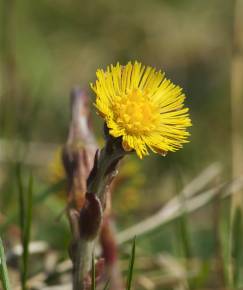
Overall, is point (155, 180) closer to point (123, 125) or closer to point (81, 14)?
point (81, 14)

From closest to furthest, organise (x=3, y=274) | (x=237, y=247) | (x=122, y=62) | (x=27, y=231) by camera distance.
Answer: (x=3, y=274) < (x=27, y=231) < (x=237, y=247) < (x=122, y=62)

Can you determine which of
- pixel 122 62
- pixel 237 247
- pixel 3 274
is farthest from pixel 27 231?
pixel 122 62

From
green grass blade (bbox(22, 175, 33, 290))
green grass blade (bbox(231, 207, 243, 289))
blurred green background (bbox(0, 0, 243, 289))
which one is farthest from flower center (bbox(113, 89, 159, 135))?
blurred green background (bbox(0, 0, 243, 289))

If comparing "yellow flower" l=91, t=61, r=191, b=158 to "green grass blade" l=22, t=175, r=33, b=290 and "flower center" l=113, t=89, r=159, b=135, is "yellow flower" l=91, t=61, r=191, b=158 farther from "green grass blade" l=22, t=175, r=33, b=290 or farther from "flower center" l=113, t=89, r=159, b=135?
"green grass blade" l=22, t=175, r=33, b=290

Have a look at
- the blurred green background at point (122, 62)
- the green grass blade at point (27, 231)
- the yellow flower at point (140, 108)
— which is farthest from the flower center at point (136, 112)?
the blurred green background at point (122, 62)

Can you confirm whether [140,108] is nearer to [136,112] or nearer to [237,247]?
[136,112]

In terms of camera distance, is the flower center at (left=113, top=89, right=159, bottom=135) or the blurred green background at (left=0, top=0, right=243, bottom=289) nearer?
the flower center at (left=113, top=89, right=159, bottom=135)
